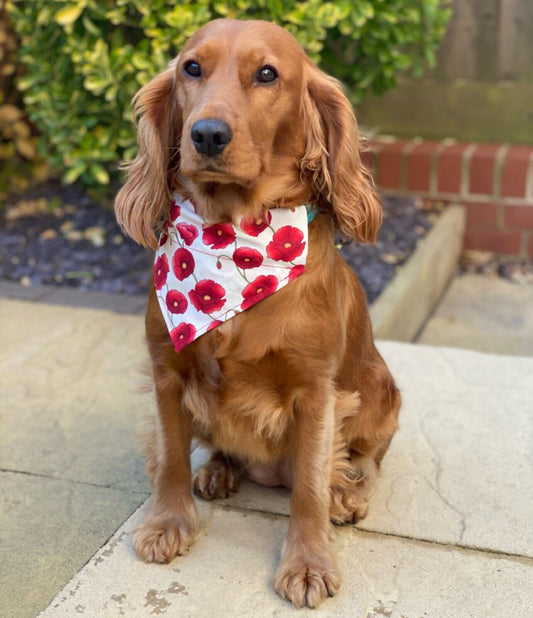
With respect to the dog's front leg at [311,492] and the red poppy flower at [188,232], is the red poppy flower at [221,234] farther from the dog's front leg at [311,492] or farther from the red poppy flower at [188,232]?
the dog's front leg at [311,492]

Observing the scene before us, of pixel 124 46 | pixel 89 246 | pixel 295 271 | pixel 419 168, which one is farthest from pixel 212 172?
pixel 419 168

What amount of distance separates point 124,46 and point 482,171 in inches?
91.8

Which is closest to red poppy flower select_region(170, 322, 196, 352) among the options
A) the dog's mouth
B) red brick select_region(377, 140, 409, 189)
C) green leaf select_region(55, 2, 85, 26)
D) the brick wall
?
the dog's mouth

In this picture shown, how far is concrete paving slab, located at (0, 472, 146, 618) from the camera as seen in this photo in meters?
2.26

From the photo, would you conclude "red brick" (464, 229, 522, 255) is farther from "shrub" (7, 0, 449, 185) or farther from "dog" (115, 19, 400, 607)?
"dog" (115, 19, 400, 607)

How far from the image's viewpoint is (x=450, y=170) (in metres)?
5.52

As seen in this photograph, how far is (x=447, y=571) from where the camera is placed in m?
2.33

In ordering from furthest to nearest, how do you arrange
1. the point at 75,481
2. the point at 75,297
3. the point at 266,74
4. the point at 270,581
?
1. the point at 75,297
2. the point at 75,481
3. the point at 270,581
4. the point at 266,74

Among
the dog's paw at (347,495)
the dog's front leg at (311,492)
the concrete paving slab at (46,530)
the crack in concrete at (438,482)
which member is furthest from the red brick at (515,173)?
the concrete paving slab at (46,530)

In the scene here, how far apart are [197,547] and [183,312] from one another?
0.66m

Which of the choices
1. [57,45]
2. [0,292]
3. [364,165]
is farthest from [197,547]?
[57,45]

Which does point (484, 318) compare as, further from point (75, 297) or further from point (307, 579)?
point (307, 579)

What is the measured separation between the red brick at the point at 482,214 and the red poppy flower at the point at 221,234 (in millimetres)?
3536

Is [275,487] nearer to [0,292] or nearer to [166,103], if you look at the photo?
[166,103]
